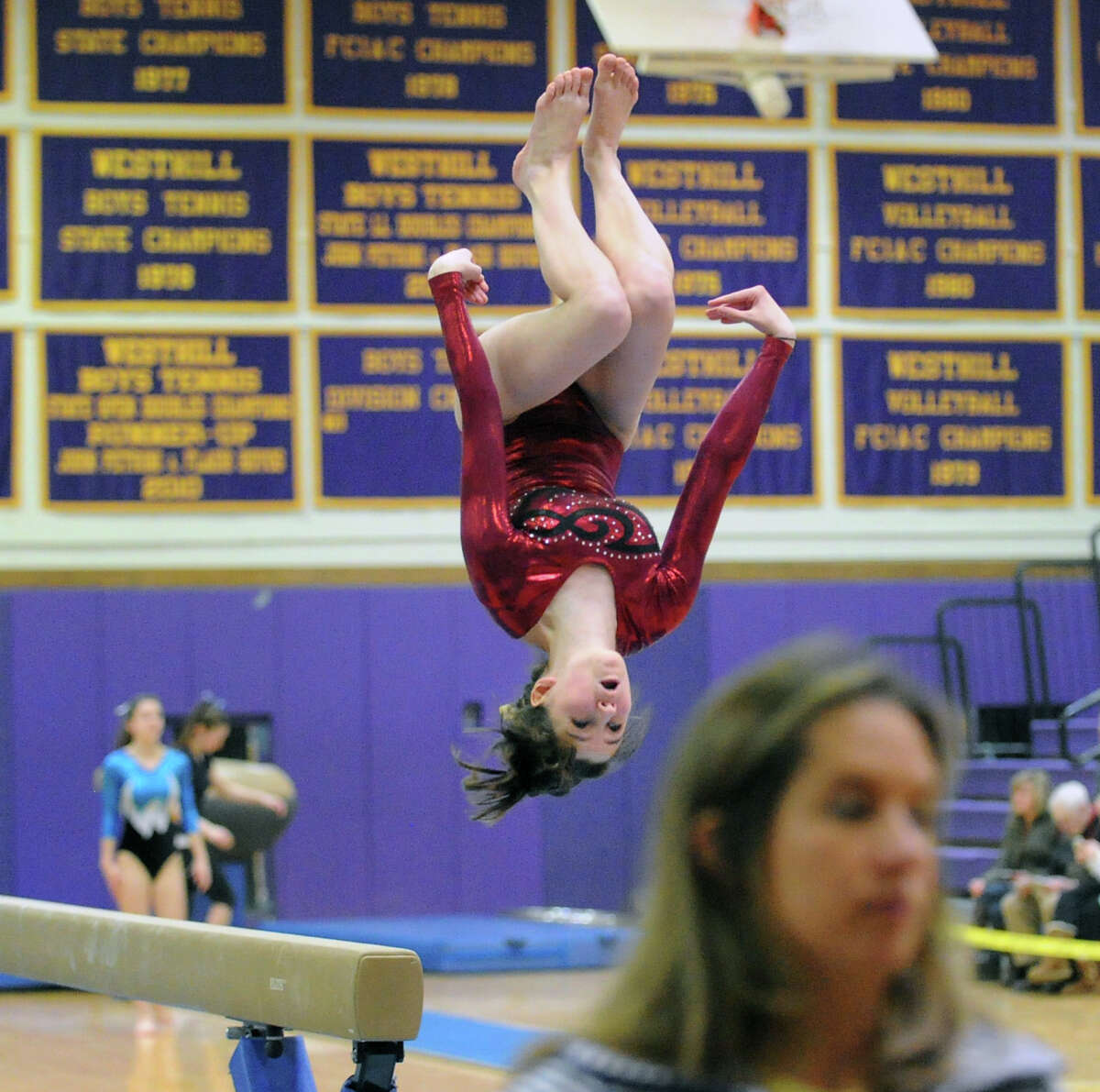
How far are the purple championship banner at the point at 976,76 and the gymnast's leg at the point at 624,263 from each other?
5885 millimetres

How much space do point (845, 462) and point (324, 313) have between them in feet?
10.1

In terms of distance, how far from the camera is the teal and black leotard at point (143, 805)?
7.32 meters

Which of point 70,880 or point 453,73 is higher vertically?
point 453,73

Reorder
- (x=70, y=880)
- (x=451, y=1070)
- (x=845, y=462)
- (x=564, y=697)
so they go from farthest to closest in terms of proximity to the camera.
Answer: (x=845, y=462), (x=70, y=880), (x=451, y=1070), (x=564, y=697)

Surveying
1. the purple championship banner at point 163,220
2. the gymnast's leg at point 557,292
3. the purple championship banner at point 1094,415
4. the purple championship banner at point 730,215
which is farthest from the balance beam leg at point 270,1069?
the purple championship banner at point 1094,415

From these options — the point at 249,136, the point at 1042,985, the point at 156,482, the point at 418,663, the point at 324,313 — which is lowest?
the point at 1042,985

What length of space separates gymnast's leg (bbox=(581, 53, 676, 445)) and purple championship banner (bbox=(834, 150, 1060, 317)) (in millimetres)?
5631

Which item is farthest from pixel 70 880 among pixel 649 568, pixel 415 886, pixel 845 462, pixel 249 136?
pixel 649 568

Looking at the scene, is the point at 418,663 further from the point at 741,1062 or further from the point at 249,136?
the point at 741,1062

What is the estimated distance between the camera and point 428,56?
9.56 meters

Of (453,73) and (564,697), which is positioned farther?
(453,73)

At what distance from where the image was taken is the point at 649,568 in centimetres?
405

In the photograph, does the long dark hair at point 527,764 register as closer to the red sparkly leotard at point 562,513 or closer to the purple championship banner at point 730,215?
the red sparkly leotard at point 562,513

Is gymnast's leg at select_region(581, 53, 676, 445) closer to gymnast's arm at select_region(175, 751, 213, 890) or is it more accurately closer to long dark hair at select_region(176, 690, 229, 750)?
gymnast's arm at select_region(175, 751, 213, 890)
